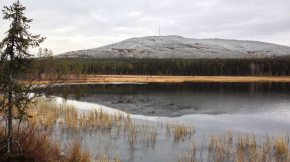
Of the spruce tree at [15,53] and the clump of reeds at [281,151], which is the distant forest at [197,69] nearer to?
the clump of reeds at [281,151]

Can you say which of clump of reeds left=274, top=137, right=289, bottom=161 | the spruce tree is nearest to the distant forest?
clump of reeds left=274, top=137, right=289, bottom=161

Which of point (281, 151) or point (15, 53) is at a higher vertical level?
point (15, 53)

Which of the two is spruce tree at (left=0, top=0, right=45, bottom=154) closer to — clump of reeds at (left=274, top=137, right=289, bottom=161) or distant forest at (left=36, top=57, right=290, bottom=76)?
clump of reeds at (left=274, top=137, right=289, bottom=161)

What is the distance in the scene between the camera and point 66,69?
1372 centimetres

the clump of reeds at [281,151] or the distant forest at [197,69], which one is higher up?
the distant forest at [197,69]

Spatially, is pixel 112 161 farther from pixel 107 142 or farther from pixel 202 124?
pixel 202 124

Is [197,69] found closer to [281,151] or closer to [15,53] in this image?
[281,151]

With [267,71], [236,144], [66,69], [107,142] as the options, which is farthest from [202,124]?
[267,71]

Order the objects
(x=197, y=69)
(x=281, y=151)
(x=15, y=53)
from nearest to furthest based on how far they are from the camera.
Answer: (x=15, y=53), (x=281, y=151), (x=197, y=69)

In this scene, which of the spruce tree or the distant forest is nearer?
the spruce tree

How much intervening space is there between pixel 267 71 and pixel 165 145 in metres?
142

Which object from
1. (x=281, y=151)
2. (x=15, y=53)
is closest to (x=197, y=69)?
(x=281, y=151)

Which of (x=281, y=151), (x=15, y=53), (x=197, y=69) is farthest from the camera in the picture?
(x=197, y=69)

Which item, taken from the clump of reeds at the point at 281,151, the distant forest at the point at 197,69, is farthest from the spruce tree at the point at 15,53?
the distant forest at the point at 197,69
